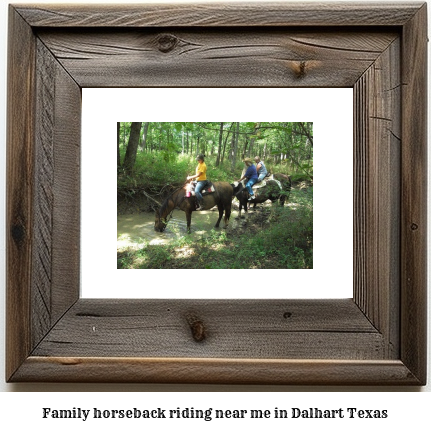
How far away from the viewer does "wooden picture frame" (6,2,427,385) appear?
2.23 feet

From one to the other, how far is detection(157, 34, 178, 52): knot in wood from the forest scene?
4.3 inches

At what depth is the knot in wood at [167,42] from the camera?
0.69 meters

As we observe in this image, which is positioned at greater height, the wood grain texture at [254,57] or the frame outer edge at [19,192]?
the wood grain texture at [254,57]

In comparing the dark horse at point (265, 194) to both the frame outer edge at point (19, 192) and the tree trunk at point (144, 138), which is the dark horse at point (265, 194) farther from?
the frame outer edge at point (19, 192)

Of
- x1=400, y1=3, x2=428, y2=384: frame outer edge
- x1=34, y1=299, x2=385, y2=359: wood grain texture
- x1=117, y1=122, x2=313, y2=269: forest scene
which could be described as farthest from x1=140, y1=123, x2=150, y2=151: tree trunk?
x1=400, y1=3, x2=428, y2=384: frame outer edge

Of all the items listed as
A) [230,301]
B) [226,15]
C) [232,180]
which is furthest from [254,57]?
[230,301]

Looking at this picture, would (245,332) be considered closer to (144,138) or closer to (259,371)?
(259,371)

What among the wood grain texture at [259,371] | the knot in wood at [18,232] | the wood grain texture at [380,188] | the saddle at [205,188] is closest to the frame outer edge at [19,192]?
the knot in wood at [18,232]

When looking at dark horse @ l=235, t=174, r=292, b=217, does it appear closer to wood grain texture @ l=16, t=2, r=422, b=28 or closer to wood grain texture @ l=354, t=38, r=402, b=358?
wood grain texture @ l=354, t=38, r=402, b=358

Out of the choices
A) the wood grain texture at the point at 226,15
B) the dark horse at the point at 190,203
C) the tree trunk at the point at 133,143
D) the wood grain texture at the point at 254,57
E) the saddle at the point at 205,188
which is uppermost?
the wood grain texture at the point at 226,15

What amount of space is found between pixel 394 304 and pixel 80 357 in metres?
0.46

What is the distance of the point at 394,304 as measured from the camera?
69 centimetres

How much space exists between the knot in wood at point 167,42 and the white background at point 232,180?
6 centimetres

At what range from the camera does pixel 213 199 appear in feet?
2.30
